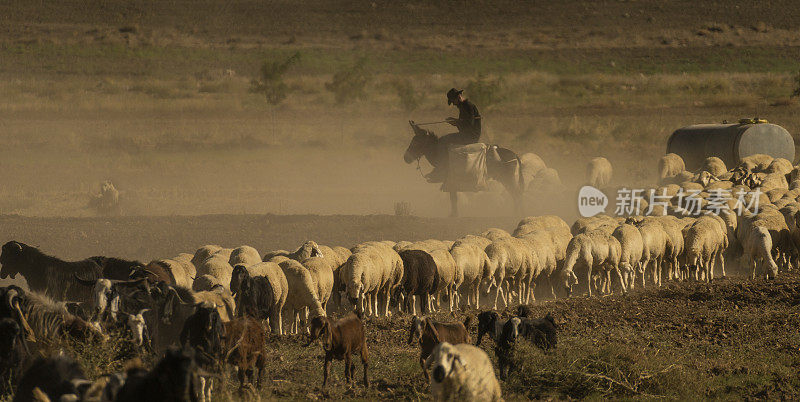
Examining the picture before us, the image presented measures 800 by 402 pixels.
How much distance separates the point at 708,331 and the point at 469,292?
4787 mm

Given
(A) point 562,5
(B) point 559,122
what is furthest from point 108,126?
(A) point 562,5

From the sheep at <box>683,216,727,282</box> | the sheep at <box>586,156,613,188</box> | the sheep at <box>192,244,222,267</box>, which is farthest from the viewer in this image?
the sheep at <box>586,156,613,188</box>

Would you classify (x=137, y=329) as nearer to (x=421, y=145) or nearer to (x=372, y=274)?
(x=372, y=274)

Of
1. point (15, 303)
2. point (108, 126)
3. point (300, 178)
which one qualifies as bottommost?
point (15, 303)

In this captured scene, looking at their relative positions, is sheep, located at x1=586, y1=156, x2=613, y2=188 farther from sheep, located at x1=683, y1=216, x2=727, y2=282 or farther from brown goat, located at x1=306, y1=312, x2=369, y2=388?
brown goat, located at x1=306, y1=312, x2=369, y2=388

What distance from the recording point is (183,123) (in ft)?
155

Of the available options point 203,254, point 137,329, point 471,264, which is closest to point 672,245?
point 471,264

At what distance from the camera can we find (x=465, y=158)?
2586cm

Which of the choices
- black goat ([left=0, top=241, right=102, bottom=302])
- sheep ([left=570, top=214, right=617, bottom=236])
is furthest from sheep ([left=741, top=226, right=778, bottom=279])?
black goat ([left=0, top=241, right=102, bottom=302])

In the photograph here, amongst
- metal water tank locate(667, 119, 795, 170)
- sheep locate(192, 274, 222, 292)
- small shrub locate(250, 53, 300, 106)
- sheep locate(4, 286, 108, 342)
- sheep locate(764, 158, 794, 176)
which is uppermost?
small shrub locate(250, 53, 300, 106)

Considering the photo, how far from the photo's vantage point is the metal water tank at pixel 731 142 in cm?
3098

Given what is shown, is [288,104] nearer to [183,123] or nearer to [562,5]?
[183,123]

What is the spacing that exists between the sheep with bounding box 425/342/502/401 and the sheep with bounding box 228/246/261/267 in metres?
7.93

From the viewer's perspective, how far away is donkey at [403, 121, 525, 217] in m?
26.7
